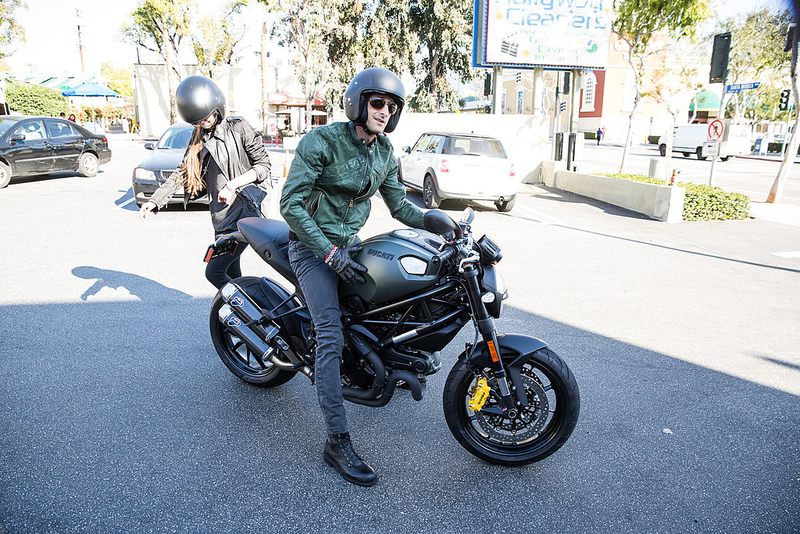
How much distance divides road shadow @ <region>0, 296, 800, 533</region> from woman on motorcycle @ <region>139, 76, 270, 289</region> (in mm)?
1068

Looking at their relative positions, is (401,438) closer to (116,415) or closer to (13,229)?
(116,415)

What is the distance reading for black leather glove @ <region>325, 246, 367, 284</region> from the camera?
2.60 metres

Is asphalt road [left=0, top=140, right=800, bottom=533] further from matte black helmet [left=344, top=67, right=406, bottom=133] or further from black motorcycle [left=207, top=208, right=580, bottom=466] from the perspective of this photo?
matte black helmet [left=344, top=67, right=406, bottom=133]

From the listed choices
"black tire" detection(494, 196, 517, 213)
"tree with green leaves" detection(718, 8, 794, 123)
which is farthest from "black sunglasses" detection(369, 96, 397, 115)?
"tree with green leaves" detection(718, 8, 794, 123)

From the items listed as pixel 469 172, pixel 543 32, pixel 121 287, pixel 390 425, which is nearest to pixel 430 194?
pixel 469 172

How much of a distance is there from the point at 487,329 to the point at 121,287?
451 cm

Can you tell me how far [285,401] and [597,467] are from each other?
6.29 ft

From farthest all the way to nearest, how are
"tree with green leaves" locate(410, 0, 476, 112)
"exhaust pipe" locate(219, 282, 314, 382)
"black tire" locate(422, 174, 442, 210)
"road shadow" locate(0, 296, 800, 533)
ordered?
"tree with green leaves" locate(410, 0, 476, 112) → "black tire" locate(422, 174, 442, 210) → "exhaust pipe" locate(219, 282, 314, 382) → "road shadow" locate(0, 296, 800, 533)

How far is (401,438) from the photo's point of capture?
3.11 m

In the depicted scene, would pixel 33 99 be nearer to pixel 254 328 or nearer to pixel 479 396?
pixel 254 328

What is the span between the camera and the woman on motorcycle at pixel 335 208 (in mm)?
2652

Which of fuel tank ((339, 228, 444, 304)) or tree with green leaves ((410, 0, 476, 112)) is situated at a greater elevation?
tree with green leaves ((410, 0, 476, 112))

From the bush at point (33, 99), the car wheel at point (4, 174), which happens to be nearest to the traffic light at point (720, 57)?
the car wheel at point (4, 174)

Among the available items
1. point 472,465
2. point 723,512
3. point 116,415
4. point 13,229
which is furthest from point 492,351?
point 13,229
